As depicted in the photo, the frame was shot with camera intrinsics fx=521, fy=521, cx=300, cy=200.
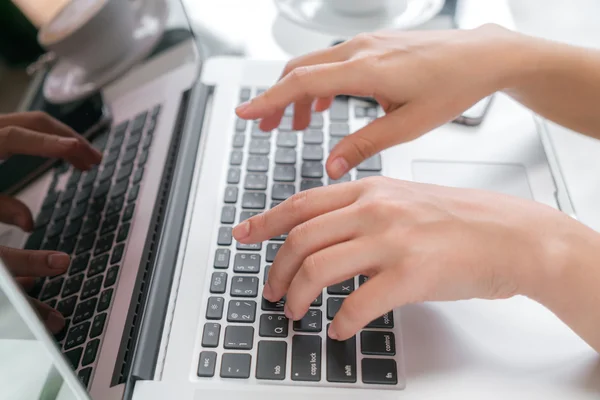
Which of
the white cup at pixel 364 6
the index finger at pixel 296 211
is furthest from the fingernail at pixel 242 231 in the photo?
the white cup at pixel 364 6

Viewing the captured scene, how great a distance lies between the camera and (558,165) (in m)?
0.52

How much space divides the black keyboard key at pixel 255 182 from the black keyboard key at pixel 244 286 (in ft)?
0.34

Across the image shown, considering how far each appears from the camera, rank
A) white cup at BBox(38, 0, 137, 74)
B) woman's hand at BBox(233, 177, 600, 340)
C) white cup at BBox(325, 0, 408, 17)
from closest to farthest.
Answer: woman's hand at BBox(233, 177, 600, 340) → white cup at BBox(38, 0, 137, 74) → white cup at BBox(325, 0, 408, 17)

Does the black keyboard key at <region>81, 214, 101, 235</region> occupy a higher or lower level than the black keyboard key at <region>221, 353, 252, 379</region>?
higher

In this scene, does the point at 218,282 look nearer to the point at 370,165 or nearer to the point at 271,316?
the point at 271,316

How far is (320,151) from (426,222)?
0.17m

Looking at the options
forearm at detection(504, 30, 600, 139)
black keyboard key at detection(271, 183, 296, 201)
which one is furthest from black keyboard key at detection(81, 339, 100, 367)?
forearm at detection(504, 30, 600, 139)

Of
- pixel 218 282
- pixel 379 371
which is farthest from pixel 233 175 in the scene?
pixel 379 371

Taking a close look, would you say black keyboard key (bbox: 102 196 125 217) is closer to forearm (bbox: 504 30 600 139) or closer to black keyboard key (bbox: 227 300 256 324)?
black keyboard key (bbox: 227 300 256 324)

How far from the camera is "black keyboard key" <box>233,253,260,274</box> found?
0.45 meters

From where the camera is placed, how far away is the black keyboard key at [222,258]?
46 centimetres

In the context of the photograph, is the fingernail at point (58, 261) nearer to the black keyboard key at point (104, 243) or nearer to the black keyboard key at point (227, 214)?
the black keyboard key at point (104, 243)

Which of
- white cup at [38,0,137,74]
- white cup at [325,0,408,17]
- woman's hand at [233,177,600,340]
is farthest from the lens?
white cup at [325,0,408,17]

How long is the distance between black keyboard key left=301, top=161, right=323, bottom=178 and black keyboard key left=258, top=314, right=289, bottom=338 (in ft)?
0.51
